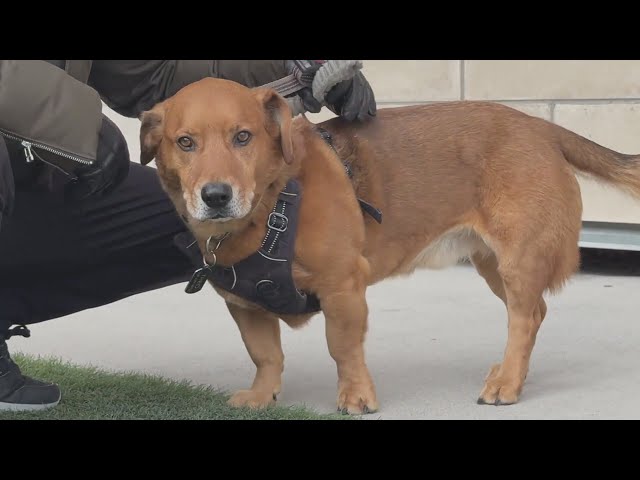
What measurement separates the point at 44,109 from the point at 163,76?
0.86 metres

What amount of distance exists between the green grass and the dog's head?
671 mm

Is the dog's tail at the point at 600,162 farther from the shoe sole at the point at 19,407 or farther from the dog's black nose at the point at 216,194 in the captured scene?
the shoe sole at the point at 19,407

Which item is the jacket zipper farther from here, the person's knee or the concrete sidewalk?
the concrete sidewalk

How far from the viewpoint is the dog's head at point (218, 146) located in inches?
123

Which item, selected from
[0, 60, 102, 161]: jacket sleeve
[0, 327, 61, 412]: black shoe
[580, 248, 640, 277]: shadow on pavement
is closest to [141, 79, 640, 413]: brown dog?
[0, 60, 102, 161]: jacket sleeve

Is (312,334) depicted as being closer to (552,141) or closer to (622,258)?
(552,141)

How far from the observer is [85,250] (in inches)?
147

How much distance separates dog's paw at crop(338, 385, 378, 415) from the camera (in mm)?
3598

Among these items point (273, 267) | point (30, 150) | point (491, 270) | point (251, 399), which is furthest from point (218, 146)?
point (491, 270)

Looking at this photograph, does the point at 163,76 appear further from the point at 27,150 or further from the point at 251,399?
the point at 251,399

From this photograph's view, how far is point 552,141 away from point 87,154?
179 cm

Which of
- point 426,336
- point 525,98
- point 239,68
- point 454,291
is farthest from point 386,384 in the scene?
point 525,98

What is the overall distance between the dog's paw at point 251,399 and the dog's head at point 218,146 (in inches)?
27.4

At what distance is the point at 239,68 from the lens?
390cm
